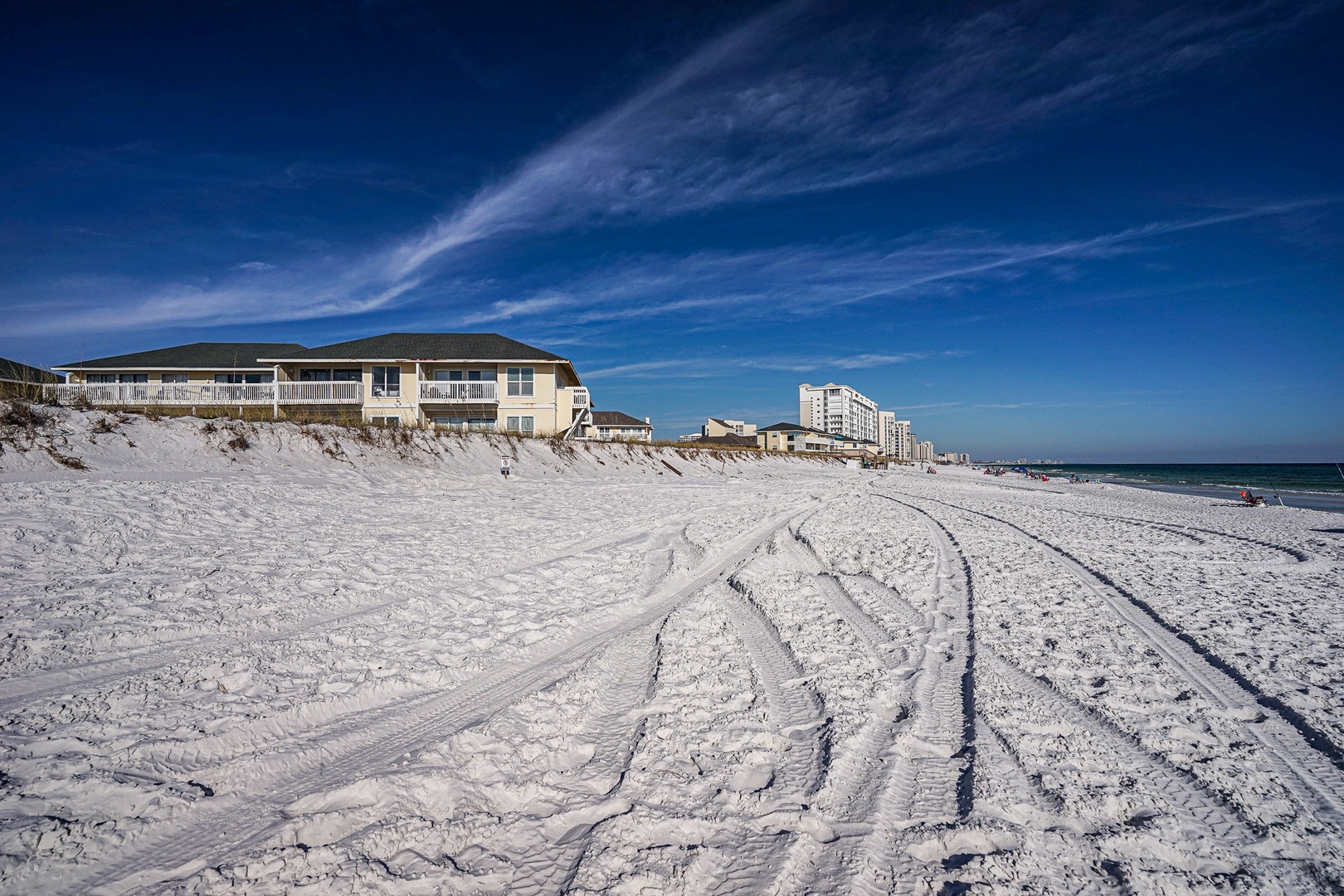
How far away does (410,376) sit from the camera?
84.3 feet

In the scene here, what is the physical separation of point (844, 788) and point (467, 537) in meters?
5.79

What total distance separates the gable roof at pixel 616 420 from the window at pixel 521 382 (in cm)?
2793

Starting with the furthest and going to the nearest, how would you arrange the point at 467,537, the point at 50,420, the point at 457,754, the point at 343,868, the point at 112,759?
1. the point at 50,420
2. the point at 467,537
3. the point at 457,754
4. the point at 112,759
5. the point at 343,868

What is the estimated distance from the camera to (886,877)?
1969 mm

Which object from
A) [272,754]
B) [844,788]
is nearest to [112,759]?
[272,754]

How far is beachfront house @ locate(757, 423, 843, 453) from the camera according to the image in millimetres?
63781

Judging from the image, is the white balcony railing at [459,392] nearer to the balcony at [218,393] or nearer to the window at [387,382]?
the window at [387,382]

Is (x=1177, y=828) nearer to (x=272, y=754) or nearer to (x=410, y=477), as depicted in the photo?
(x=272, y=754)

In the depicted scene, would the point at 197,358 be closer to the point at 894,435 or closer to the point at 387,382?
the point at 387,382

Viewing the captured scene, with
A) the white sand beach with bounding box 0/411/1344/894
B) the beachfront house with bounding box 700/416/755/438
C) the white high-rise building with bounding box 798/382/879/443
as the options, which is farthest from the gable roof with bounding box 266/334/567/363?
the white high-rise building with bounding box 798/382/879/443

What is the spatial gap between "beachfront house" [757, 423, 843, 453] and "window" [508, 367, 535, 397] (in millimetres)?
38261

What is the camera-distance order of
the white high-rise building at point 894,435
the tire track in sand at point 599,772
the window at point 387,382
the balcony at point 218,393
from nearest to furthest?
the tire track in sand at point 599,772 → the balcony at point 218,393 → the window at point 387,382 → the white high-rise building at point 894,435

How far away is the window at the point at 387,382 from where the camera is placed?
25.5 meters

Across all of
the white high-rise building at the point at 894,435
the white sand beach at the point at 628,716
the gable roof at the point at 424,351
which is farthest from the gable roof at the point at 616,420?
the white high-rise building at the point at 894,435
